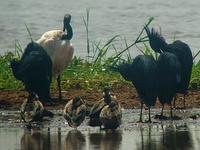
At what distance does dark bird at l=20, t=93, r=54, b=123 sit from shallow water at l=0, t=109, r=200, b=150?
0.38 feet

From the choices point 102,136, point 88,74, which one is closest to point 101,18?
point 88,74

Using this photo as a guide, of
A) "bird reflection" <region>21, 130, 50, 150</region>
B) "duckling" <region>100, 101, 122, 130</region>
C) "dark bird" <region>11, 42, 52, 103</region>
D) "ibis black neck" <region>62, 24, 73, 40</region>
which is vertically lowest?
"bird reflection" <region>21, 130, 50, 150</region>

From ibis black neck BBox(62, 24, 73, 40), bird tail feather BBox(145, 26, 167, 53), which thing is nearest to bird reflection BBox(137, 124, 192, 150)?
bird tail feather BBox(145, 26, 167, 53)

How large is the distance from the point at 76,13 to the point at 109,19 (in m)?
1.51

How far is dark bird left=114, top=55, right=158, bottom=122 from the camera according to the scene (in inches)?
691

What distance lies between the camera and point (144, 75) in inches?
691

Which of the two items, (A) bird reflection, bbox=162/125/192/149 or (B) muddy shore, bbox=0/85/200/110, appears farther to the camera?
(B) muddy shore, bbox=0/85/200/110

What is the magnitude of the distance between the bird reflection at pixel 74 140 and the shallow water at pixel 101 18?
9.55 metres

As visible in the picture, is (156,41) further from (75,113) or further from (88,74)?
(88,74)

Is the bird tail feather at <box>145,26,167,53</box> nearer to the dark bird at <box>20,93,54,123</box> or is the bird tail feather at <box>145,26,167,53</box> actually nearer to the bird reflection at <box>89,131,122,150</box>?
the dark bird at <box>20,93,54,123</box>

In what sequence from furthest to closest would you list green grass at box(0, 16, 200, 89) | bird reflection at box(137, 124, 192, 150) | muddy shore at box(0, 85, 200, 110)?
green grass at box(0, 16, 200, 89)
muddy shore at box(0, 85, 200, 110)
bird reflection at box(137, 124, 192, 150)

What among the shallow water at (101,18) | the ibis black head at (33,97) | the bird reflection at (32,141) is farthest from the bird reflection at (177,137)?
the shallow water at (101,18)

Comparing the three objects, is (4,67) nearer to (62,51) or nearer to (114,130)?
(62,51)

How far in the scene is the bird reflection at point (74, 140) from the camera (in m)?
15.2
